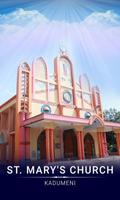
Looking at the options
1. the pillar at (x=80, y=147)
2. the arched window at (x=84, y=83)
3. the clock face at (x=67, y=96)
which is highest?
the arched window at (x=84, y=83)

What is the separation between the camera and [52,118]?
8172mm

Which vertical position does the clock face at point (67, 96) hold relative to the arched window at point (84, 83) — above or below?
below

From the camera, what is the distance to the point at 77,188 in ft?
11.3

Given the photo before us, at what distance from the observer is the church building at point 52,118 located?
28.3ft

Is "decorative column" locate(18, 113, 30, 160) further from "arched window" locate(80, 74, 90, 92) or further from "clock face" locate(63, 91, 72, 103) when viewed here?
"arched window" locate(80, 74, 90, 92)

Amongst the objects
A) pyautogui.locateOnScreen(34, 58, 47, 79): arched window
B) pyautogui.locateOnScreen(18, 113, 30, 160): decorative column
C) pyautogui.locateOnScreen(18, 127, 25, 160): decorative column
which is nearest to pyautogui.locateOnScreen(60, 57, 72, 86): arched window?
pyautogui.locateOnScreen(34, 58, 47, 79): arched window

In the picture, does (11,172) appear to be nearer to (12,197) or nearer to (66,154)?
(12,197)

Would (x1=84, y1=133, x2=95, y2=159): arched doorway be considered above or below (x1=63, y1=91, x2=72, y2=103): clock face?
below

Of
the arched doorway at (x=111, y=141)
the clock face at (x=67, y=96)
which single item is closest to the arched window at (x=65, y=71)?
the clock face at (x=67, y=96)

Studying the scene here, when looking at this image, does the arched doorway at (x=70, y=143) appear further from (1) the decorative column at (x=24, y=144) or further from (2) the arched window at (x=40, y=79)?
(1) the decorative column at (x=24, y=144)

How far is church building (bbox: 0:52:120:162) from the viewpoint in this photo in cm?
862

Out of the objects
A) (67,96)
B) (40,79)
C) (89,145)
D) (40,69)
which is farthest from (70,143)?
(40,69)

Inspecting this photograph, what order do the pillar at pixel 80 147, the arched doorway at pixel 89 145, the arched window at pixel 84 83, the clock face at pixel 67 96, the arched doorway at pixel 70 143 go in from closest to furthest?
the pillar at pixel 80 147 < the arched doorway at pixel 70 143 < the clock face at pixel 67 96 < the arched doorway at pixel 89 145 < the arched window at pixel 84 83

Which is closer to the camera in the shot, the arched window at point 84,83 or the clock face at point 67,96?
the clock face at point 67,96
